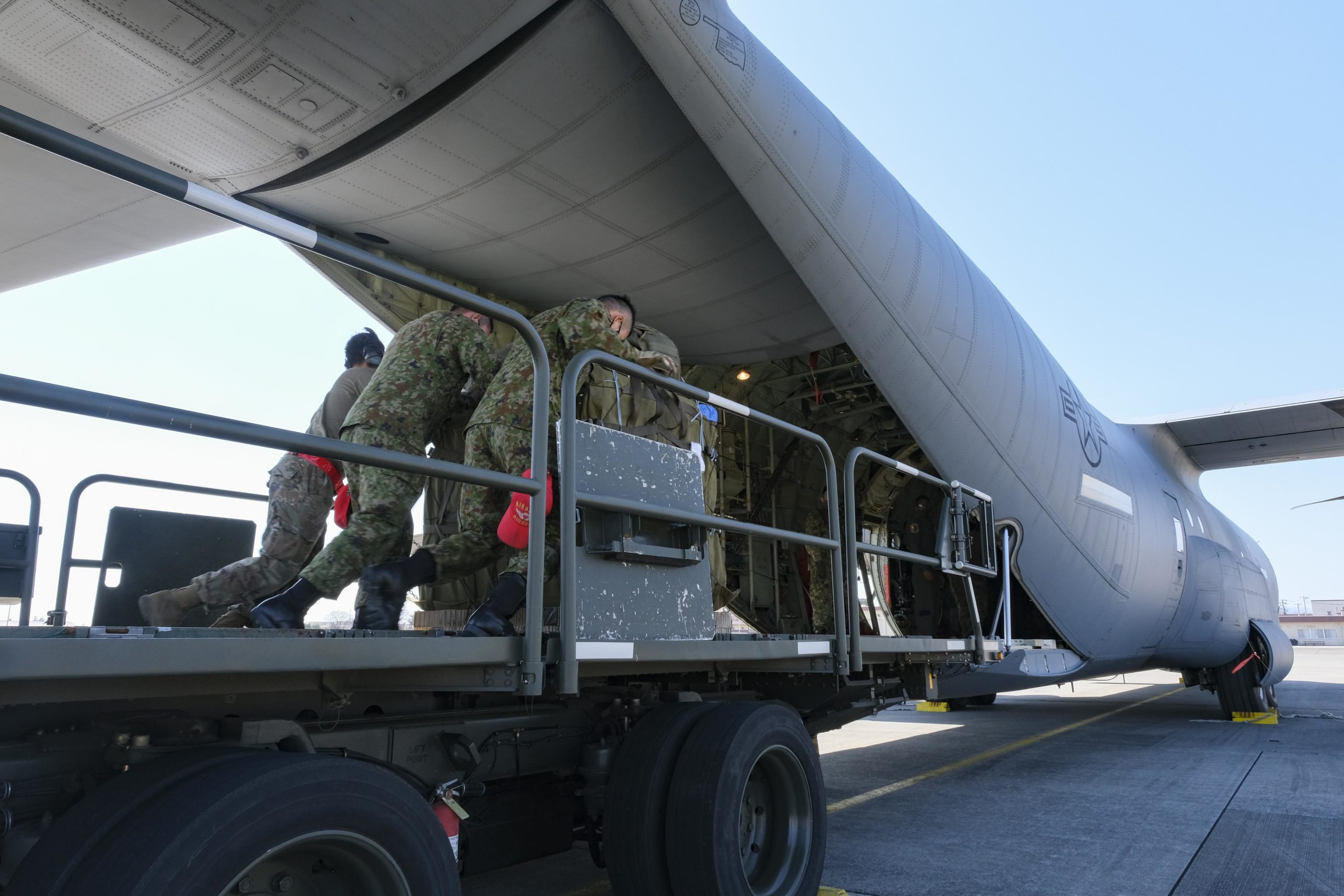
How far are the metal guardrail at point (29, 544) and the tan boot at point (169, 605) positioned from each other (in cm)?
39

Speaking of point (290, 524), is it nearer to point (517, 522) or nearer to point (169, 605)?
point (169, 605)

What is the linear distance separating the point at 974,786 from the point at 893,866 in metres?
2.63

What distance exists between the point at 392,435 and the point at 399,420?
0.24 feet

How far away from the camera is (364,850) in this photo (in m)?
2.09

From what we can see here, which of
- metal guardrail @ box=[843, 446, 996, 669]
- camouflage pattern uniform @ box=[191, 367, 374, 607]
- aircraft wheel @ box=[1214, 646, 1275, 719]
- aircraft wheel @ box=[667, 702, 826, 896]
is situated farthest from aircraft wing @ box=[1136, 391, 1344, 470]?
camouflage pattern uniform @ box=[191, 367, 374, 607]

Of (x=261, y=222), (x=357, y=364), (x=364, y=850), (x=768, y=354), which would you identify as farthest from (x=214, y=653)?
(x=768, y=354)

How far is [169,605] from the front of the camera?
3.86 meters

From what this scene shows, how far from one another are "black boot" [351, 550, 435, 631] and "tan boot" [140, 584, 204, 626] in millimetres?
1342

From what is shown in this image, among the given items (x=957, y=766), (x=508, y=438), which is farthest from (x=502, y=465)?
(x=957, y=766)

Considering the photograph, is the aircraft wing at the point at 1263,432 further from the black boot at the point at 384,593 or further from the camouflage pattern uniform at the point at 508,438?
the black boot at the point at 384,593

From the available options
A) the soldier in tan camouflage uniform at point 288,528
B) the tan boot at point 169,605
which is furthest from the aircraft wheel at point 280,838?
the soldier in tan camouflage uniform at point 288,528

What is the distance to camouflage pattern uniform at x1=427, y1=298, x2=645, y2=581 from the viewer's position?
3.35 metres

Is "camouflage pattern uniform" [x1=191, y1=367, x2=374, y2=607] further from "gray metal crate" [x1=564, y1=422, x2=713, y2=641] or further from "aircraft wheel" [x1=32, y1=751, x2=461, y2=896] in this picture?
"aircraft wheel" [x1=32, y1=751, x2=461, y2=896]

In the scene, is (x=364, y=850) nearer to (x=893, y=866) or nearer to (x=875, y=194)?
(x=893, y=866)
